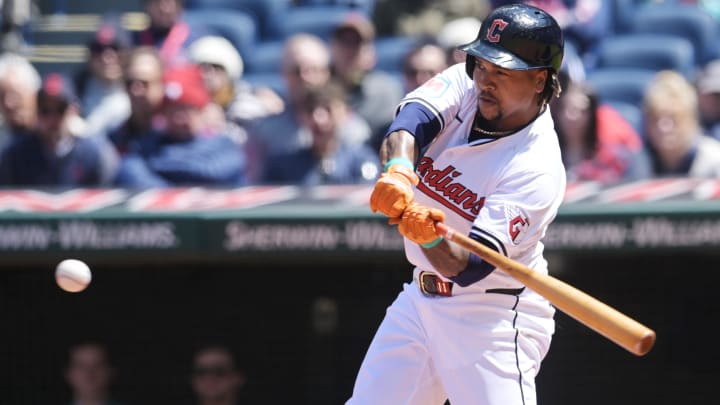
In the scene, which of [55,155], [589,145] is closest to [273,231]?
[55,155]

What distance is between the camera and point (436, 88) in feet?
11.4

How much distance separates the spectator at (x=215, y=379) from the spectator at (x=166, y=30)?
191 cm

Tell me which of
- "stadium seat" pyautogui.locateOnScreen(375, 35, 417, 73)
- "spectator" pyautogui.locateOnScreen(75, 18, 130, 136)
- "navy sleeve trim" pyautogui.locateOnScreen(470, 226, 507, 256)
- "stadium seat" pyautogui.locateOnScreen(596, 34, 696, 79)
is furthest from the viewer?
"stadium seat" pyautogui.locateOnScreen(596, 34, 696, 79)

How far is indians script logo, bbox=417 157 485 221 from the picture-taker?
338 centimetres

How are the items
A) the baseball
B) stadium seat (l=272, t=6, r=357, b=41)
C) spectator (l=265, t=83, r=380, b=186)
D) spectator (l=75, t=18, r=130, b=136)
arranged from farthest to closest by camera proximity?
1. stadium seat (l=272, t=6, r=357, b=41)
2. spectator (l=75, t=18, r=130, b=136)
3. spectator (l=265, t=83, r=380, b=186)
4. the baseball

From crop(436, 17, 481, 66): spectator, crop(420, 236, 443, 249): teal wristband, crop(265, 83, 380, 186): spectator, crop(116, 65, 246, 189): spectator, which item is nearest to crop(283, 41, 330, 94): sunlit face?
crop(265, 83, 380, 186): spectator

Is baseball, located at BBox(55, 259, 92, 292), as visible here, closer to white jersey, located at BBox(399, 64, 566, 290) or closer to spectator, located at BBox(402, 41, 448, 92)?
white jersey, located at BBox(399, 64, 566, 290)

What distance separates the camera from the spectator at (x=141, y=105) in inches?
224

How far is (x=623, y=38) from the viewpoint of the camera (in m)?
6.92

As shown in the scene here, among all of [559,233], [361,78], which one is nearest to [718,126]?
[559,233]

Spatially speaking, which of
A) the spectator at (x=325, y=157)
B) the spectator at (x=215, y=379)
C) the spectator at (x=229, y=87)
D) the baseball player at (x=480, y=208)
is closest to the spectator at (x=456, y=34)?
the spectator at (x=325, y=157)

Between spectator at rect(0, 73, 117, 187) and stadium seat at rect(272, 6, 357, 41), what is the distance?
1.72 m

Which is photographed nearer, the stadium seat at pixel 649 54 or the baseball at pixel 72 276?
the baseball at pixel 72 276

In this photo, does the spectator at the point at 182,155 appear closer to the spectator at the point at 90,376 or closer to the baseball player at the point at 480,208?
the spectator at the point at 90,376
